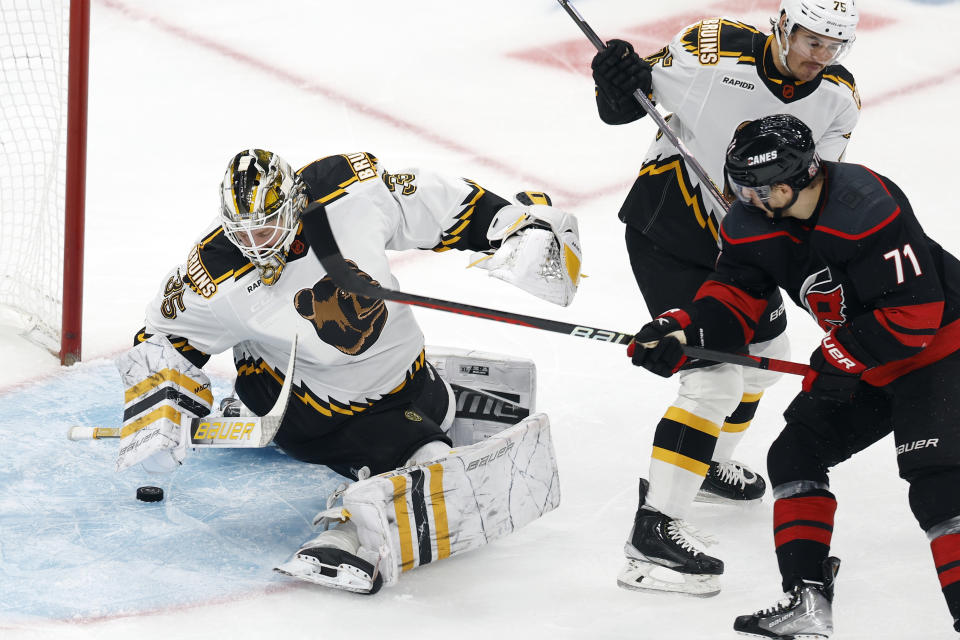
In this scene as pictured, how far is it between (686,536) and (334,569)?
2.58 ft

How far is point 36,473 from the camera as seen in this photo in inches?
147

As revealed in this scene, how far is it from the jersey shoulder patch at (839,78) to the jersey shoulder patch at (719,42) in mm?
186

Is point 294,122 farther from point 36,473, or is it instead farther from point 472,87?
point 36,473

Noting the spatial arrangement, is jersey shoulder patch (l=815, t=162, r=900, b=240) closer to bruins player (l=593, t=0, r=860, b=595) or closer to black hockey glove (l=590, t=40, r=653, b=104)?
bruins player (l=593, t=0, r=860, b=595)

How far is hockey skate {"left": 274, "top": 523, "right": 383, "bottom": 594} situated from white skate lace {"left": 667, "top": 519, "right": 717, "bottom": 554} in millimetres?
672

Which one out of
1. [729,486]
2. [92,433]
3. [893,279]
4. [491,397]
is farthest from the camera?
[491,397]

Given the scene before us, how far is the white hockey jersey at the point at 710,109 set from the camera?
3332mm

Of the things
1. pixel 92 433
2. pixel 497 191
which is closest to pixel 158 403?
pixel 92 433

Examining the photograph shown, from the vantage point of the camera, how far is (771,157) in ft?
8.80

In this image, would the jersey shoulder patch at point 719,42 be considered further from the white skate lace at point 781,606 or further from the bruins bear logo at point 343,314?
the white skate lace at point 781,606

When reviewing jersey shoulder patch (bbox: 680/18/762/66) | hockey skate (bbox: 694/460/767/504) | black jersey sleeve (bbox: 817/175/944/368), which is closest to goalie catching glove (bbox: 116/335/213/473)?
hockey skate (bbox: 694/460/767/504)

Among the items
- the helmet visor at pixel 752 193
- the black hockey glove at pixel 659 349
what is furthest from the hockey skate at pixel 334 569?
the helmet visor at pixel 752 193

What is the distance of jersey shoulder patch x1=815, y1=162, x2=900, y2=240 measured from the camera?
2.66 meters

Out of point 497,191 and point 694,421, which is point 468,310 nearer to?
point 694,421
